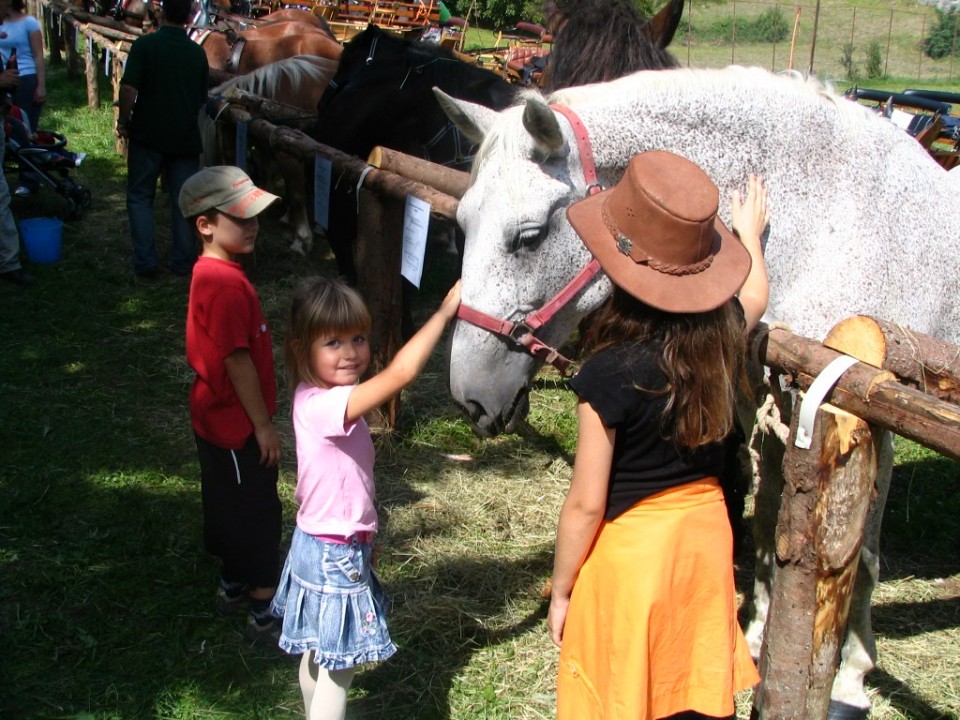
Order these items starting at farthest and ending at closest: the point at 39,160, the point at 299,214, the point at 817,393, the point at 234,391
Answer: the point at 39,160 → the point at 299,214 → the point at 234,391 → the point at 817,393

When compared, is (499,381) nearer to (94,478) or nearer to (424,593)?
(424,593)

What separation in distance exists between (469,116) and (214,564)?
6.76 ft

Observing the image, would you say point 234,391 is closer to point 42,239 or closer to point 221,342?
point 221,342

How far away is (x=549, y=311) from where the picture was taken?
2.33m

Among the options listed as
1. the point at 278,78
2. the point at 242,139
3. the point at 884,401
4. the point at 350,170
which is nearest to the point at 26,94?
the point at 278,78

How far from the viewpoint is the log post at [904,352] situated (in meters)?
1.65

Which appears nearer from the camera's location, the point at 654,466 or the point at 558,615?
the point at 654,466

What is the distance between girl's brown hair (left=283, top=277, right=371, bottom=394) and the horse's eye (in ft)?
1.50

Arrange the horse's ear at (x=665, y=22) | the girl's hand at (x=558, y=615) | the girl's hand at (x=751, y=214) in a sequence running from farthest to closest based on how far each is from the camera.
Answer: the horse's ear at (x=665, y=22) < the girl's hand at (x=751, y=214) < the girl's hand at (x=558, y=615)

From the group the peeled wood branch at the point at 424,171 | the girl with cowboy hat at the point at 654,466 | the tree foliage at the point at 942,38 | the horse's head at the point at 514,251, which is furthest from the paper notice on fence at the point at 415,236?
the tree foliage at the point at 942,38

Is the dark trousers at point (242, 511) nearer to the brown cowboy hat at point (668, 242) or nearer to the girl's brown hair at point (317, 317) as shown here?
the girl's brown hair at point (317, 317)

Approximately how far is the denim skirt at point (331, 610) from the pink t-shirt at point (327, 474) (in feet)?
0.19

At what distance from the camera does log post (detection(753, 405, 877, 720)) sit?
1.62 metres

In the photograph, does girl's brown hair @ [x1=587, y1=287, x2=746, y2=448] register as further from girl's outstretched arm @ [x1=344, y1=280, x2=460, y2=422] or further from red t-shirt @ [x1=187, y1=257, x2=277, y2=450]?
red t-shirt @ [x1=187, y1=257, x2=277, y2=450]
